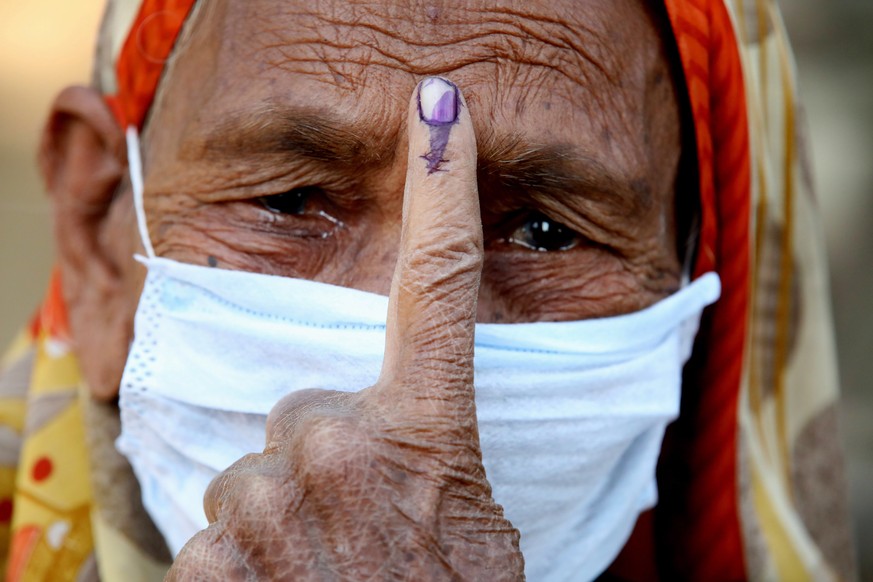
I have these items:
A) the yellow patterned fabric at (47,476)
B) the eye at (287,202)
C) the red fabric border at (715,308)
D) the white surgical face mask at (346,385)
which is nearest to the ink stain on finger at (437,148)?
the white surgical face mask at (346,385)

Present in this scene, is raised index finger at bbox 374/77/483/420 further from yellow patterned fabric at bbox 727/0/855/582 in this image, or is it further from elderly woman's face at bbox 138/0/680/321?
yellow patterned fabric at bbox 727/0/855/582

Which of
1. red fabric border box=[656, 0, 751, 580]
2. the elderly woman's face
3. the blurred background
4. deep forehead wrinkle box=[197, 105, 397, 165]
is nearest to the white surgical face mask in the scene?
the elderly woman's face

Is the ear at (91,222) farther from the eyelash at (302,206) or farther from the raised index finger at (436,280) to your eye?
the raised index finger at (436,280)

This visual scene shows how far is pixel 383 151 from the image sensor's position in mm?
1563

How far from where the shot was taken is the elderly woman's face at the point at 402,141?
62.0 inches

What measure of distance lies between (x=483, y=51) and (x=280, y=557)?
0.88 metres

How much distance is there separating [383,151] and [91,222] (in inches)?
31.5

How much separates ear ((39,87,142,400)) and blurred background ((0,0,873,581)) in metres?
2.72

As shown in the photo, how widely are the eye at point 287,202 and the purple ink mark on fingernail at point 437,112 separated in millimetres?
362

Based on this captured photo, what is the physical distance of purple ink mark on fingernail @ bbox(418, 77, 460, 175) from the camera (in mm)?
1354

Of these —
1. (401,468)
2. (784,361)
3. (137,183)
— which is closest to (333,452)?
(401,468)

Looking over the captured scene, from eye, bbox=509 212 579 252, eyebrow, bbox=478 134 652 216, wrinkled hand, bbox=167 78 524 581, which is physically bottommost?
wrinkled hand, bbox=167 78 524 581

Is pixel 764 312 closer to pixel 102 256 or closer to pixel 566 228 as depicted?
pixel 566 228

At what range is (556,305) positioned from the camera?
1732mm
